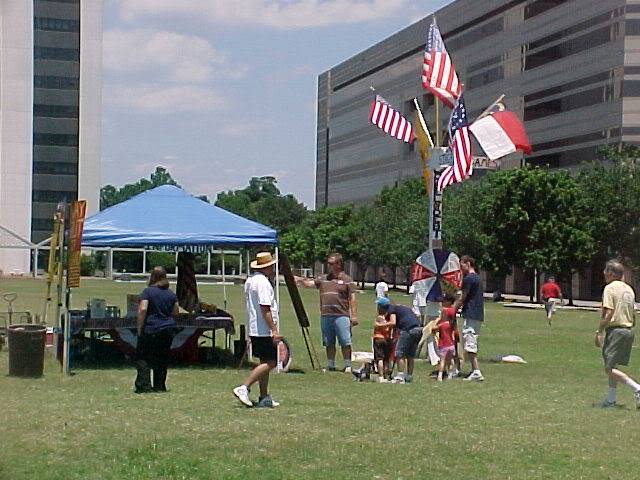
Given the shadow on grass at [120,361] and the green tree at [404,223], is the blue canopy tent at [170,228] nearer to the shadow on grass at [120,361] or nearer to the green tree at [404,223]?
the shadow on grass at [120,361]

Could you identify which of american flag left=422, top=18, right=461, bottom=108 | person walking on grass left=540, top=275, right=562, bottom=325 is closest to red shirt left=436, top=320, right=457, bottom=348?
american flag left=422, top=18, right=461, bottom=108

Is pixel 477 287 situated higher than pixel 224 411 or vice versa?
pixel 477 287

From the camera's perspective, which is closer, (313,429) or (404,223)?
(313,429)

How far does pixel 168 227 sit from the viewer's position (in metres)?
18.7

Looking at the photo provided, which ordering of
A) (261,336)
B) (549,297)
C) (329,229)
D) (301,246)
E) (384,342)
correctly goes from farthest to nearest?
1. (301,246)
2. (329,229)
3. (549,297)
4. (384,342)
5. (261,336)

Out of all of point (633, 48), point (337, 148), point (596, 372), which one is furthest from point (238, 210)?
point (596, 372)

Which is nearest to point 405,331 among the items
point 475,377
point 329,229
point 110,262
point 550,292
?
point 475,377

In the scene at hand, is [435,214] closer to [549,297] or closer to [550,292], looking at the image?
[549,297]

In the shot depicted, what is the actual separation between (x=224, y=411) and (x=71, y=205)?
550cm

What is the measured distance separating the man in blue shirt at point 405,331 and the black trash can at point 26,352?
5117mm

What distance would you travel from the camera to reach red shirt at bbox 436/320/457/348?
56.2 feet

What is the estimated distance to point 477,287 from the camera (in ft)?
56.3

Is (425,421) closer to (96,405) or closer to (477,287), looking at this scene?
(96,405)

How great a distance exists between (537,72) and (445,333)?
234ft
